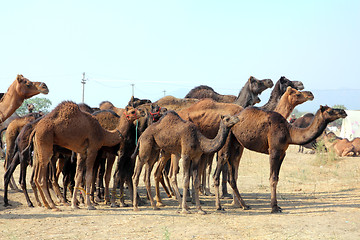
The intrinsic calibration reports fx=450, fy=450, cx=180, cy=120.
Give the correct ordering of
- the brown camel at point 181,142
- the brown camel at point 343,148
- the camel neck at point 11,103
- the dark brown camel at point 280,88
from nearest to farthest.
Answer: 1. the brown camel at point 181,142
2. the camel neck at point 11,103
3. the dark brown camel at point 280,88
4. the brown camel at point 343,148

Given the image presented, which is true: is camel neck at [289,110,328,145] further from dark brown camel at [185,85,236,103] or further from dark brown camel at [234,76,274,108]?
dark brown camel at [185,85,236,103]

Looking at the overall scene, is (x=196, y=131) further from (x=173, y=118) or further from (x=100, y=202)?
(x=100, y=202)

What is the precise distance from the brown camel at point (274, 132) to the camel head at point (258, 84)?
10.2 ft

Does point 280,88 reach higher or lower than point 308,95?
higher

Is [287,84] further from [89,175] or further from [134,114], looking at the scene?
[89,175]

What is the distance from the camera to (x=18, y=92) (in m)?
10.8

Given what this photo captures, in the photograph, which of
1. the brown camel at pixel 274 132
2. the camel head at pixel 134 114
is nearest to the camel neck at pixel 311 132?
the brown camel at pixel 274 132

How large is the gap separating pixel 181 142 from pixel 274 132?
1.97 m

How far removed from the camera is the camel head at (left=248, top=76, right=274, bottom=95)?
12883 millimetres

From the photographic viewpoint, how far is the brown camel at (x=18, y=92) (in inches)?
423

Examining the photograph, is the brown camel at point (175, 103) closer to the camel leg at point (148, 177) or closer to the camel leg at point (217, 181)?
the camel leg at point (148, 177)

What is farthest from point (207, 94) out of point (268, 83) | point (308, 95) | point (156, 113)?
point (156, 113)

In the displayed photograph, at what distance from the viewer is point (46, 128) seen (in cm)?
907

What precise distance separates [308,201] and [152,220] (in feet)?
14.3
